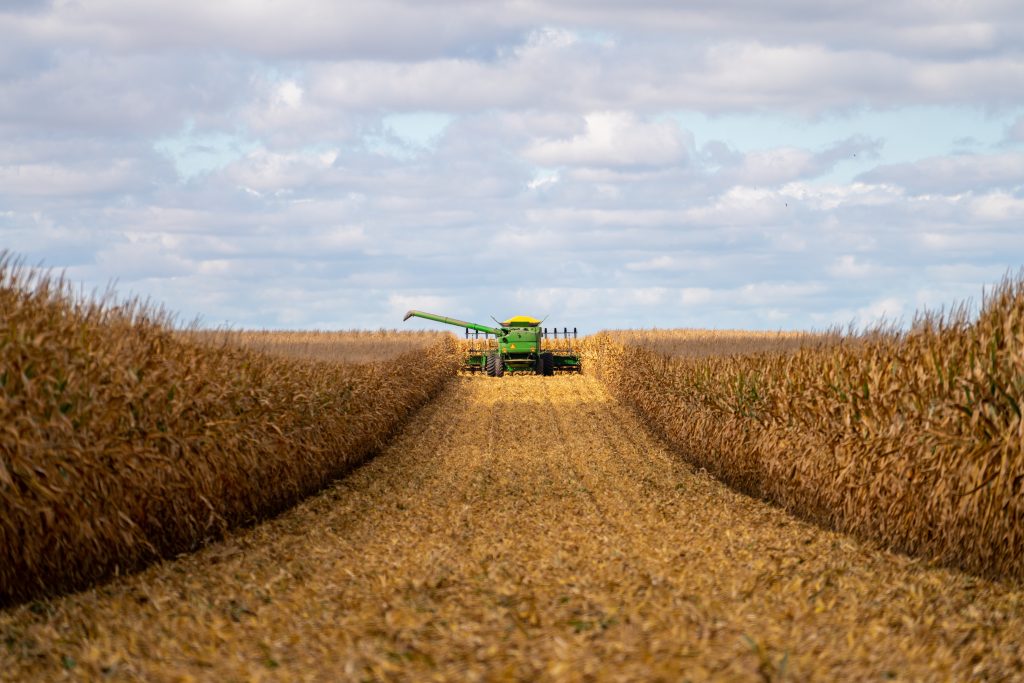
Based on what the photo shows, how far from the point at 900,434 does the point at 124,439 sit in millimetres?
7391

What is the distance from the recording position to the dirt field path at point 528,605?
627cm

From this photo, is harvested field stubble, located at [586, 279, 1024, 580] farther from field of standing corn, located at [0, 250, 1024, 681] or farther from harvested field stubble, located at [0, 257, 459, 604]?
harvested field stubble, located at [0, 257, 459, 604]

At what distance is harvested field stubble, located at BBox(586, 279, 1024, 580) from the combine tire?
2039cm

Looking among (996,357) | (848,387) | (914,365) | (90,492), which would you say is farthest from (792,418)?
(90,492)

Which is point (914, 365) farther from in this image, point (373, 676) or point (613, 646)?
point (373, 676)

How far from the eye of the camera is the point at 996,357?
1033 cm

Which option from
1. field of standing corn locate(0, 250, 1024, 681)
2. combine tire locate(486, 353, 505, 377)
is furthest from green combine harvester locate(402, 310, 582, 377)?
field of standing corn locate(0, 250, 1024, 681)

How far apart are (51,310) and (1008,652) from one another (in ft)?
29.2

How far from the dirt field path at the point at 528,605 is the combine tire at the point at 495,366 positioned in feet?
72.5

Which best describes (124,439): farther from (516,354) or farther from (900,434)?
(516,354)

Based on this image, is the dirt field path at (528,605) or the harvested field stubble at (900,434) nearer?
the dirt field path at (528,605)

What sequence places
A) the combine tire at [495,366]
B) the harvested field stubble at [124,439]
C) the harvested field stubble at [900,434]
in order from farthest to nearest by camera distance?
the combine tire at [495,366] < the harvested field stubble at [900,434] < the harvested field stubble at [124,439]

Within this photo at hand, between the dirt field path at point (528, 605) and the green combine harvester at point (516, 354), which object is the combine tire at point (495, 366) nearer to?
the green combine harvester at point (516, 354)

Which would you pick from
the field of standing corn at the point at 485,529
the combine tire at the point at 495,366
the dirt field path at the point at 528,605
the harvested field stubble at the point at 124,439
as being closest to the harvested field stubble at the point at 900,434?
the field of standing corn at the point at 485,529
